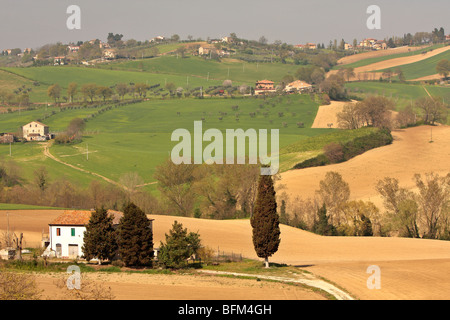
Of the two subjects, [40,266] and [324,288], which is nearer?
[324,288]

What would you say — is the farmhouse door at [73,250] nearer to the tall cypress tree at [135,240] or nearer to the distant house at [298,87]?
the tall cypress tree at [135,240]

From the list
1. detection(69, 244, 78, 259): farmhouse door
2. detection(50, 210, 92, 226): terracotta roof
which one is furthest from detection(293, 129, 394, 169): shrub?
detection(69, 244, 78, 259): farmhouse door

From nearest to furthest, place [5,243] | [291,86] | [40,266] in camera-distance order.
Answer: [40,266] → [5,243] → [291,86]

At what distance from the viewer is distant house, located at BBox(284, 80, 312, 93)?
604ft

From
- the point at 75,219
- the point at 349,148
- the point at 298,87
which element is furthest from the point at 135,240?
the point at 298,87

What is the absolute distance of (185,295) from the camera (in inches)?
1613

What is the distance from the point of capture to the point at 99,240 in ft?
169

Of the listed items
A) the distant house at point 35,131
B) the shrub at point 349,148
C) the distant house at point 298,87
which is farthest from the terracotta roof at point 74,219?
the distant house at point 298,87

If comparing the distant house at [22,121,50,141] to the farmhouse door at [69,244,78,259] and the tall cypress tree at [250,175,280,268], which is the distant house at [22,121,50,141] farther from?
the tall cypress tree at [250,175,280,268]

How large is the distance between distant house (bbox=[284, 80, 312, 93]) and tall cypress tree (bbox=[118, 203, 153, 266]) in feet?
444

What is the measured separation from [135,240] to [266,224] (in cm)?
962

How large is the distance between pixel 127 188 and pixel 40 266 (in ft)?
153
